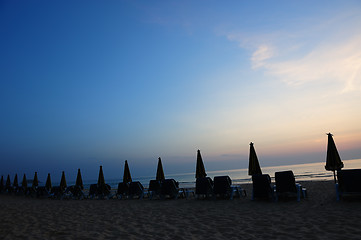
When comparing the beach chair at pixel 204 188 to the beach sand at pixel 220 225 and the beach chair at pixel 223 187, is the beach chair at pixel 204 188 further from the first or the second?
the beach sand at pixel 220 225

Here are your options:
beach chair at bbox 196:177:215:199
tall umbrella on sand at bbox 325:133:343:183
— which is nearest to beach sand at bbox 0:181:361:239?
tall umbrella on sand at bbox 325:133:343:183

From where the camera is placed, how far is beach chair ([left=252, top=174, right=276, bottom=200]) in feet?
27.3

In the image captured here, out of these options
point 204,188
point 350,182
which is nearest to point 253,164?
point 204,188

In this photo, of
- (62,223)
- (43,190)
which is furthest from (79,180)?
(62,223)

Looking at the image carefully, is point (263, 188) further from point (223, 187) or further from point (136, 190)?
point (136, 190)

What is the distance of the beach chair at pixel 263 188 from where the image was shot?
8312 millimetres

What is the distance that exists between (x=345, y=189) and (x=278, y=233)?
154 inches

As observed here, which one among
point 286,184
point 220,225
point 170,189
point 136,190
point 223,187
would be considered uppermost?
point 286,184

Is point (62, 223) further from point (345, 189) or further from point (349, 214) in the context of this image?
point (345, 189)

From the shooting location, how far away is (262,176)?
8.45 meters

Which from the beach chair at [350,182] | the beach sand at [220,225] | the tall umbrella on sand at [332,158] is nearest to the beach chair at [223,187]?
the beach sand at [220,225]

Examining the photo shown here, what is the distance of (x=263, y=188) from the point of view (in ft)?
27.6

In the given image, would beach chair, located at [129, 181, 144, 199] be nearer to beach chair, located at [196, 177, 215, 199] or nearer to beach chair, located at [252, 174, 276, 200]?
beach chair, located at [196, 177, 215, 199]

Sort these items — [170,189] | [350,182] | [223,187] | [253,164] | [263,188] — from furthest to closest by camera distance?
[170,189] → [253,164] → [223,187] → [263,188] → [350,182]
